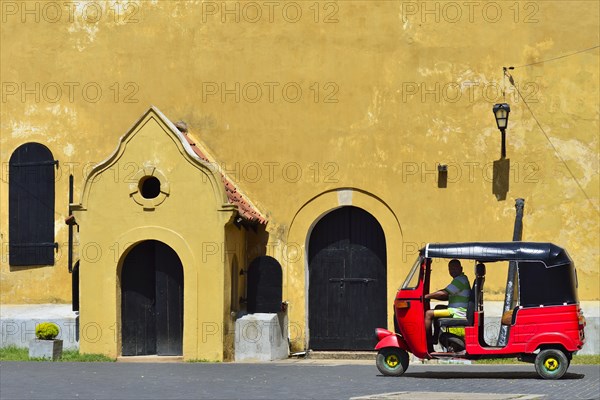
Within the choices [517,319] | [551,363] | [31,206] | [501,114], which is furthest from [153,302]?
[551,363]

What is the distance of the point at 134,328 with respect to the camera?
21797 millimetres

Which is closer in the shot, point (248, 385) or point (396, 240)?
point (248, 385)

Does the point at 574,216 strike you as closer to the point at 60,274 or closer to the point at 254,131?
the point at 254,131

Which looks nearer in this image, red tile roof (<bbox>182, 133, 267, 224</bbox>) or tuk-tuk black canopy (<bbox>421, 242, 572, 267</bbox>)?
tuk-tuk black canopy (<bbox>421, 242, 572, 267</bbox>)

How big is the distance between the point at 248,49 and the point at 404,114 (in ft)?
10.3

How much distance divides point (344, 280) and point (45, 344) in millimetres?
5628

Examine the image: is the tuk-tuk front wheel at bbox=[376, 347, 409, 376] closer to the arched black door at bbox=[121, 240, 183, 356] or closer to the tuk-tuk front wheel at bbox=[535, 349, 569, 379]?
the tuk-tuk front wheel at bbox=[535, 349, 569, 379]

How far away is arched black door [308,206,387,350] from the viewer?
23.2 metres

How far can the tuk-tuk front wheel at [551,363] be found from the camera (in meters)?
17.1

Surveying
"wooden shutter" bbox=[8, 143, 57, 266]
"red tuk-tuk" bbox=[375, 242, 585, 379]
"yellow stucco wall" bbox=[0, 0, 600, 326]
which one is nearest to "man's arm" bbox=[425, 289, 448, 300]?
"red tuk-tuk" bbox=[375, 242, 585, 379]

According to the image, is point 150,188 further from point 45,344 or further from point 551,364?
point 551,364

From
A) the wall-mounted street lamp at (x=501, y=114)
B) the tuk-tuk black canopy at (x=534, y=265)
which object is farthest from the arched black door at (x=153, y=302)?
the wall-mounted street lamp at (x=501, y=114)

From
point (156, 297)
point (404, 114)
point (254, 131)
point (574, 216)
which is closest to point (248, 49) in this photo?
point (254, 131)

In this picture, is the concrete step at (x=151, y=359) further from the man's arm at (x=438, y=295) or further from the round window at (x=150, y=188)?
the man's arm at (x=438, y=295)
